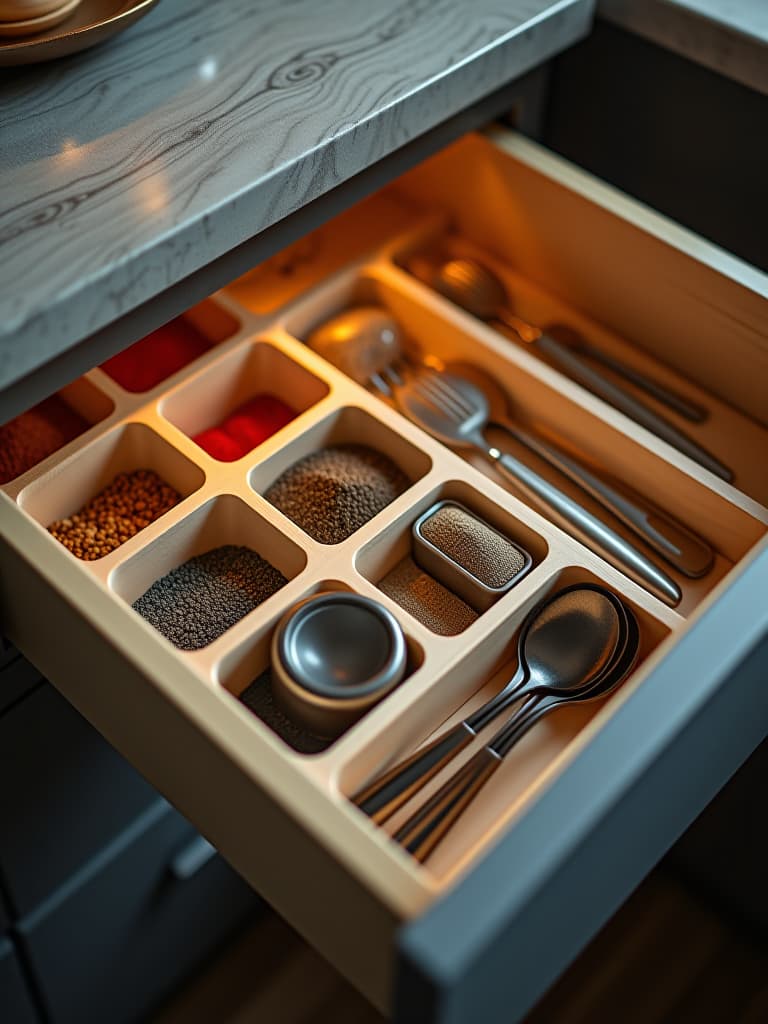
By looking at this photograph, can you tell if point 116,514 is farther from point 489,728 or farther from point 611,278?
point 611,278

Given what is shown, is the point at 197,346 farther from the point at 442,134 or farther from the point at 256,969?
the point at 256,969

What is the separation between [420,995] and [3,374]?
426 mm

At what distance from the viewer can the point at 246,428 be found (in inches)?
36.2

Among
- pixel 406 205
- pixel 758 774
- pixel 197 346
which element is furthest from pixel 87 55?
pixel 758 774

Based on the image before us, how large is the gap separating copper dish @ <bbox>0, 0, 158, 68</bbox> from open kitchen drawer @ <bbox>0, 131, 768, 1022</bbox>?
237 millimetres

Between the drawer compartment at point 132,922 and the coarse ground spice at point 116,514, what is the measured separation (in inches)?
14.6

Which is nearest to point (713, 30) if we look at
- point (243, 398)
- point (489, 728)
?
point (243, 398)

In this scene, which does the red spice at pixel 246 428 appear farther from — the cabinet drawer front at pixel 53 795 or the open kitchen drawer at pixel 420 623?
the cabinet drawer front at pixel 53 795

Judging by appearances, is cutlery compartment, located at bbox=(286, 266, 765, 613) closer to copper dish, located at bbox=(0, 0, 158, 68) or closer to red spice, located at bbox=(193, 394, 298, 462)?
red spice, located at bbox=(193, 394, 298, 462)

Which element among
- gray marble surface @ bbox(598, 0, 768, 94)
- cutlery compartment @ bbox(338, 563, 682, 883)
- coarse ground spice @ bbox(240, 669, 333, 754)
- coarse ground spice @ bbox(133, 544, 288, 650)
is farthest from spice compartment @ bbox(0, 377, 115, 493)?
gray marble surface @ bbox(598, 0, 768, 94)

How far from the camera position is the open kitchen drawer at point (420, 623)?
0.58 metres

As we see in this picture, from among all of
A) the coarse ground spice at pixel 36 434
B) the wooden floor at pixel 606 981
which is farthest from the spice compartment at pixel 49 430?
the wooden floor at pixel 606 981

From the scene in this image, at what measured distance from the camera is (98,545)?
0.82m

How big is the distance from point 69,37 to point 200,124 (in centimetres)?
11
